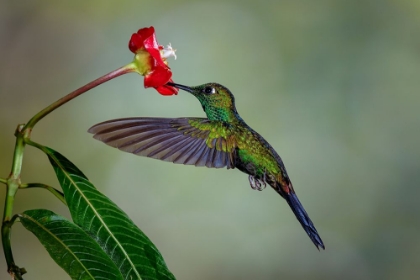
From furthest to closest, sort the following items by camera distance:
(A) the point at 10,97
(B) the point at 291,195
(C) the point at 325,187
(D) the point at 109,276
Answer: (C) the point at 325,187 < (A) the point at 10,97 < (B) the point at 291,195 < (D) the point at 109,276

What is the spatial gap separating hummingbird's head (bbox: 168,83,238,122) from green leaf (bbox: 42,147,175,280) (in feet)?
1.00

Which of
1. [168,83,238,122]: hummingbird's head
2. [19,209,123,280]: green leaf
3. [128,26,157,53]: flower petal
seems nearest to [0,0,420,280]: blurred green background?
[168,83,238,122]: hummingbird's head

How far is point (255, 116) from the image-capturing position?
2488 mm

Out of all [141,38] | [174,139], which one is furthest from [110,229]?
[141,38]

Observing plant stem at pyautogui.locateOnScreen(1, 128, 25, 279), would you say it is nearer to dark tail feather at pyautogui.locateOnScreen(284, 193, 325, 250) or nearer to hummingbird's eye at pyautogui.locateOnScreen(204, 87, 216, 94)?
hummingbird's eye at pyautogui.locateOnScreen(204, 87, 216, 94)

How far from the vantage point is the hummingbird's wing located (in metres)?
0.90

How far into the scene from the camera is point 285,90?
2.60 metres

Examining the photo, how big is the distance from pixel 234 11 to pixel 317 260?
120 centimetres

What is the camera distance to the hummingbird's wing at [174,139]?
90 centimetres

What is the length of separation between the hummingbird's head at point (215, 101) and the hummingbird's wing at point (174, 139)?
0.03 meters

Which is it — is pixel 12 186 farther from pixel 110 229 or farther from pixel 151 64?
pixel 151 64

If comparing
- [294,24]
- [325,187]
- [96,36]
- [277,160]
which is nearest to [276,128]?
[325,187]

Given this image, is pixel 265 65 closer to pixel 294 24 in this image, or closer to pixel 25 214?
pixel 294 24

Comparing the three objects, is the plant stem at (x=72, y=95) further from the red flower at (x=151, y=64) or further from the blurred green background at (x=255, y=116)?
the blurred green background at (x=255, y=116)
